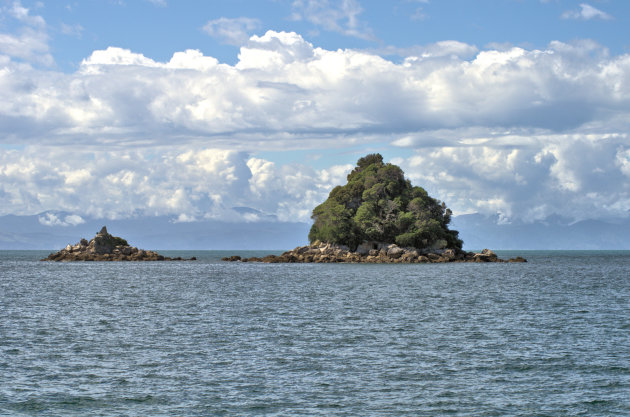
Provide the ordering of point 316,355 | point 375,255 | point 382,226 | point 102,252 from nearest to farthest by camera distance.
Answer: point 316,355 < point 382,226 < point 375,255 < point 102,252

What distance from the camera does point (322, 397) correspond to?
24047mm

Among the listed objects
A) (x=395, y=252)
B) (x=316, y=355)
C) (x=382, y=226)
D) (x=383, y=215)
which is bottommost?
(x=316, y=355)

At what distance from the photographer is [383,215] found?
5172 inches

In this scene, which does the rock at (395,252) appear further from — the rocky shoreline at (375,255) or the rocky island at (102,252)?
the rocky island at (102,252)

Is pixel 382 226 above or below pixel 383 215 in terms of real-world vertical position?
below

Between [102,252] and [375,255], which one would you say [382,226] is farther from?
[102,252]

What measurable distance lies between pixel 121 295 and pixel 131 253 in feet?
317

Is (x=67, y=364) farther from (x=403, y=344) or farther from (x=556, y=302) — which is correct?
(x=556, y=302)

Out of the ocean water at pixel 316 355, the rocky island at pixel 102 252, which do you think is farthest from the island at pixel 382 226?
the ocean water at pixel 316 355

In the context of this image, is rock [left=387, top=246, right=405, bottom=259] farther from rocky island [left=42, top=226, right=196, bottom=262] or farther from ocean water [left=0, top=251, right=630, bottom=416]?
ocean water [left=0, top=251, right=630, bottom=416]

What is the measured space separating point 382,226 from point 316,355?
98.3 meters

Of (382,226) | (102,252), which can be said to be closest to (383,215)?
(382,226)

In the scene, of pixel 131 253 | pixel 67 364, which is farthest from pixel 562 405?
pixel 131 253

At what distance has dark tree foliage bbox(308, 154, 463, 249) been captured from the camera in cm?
12794
